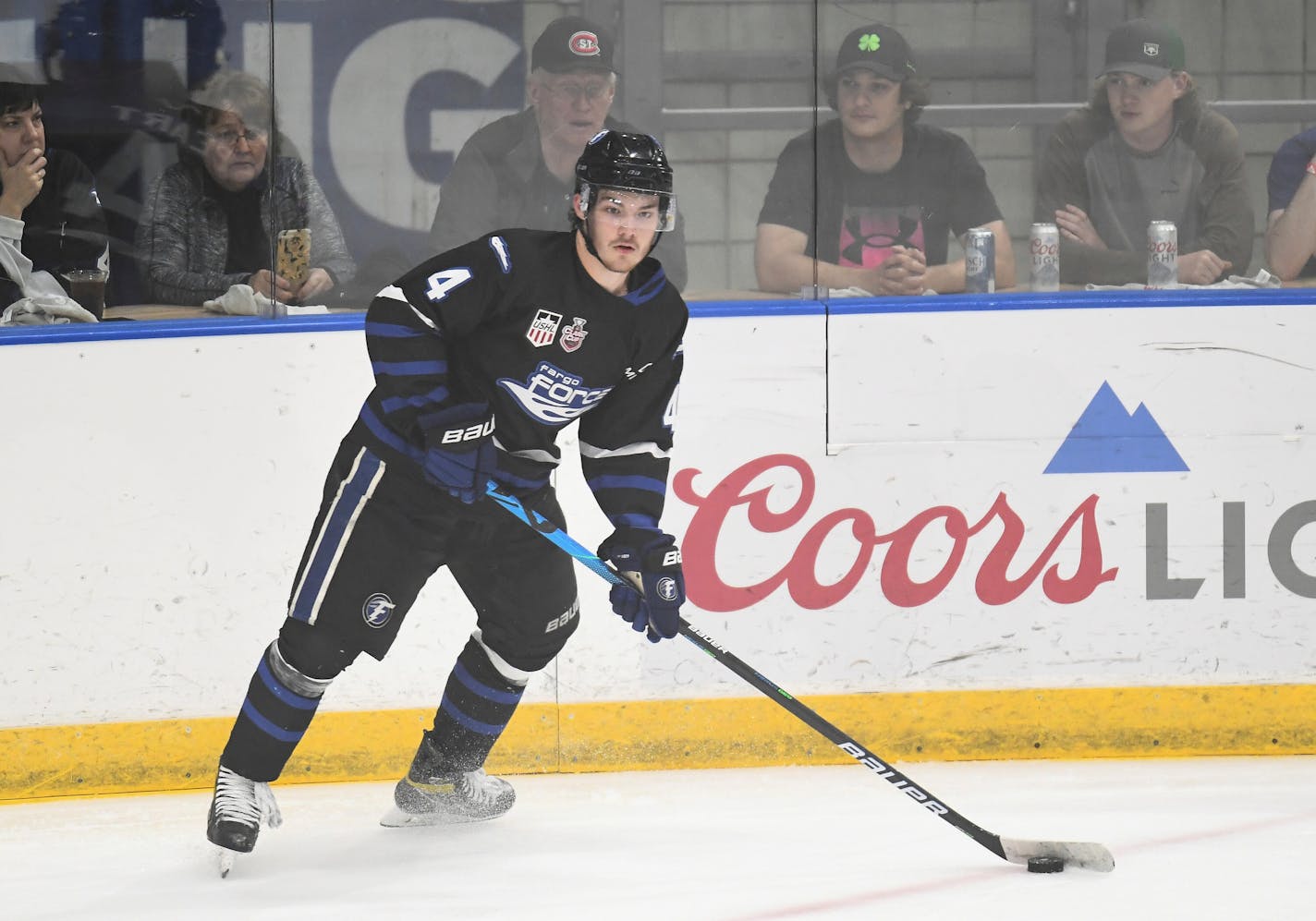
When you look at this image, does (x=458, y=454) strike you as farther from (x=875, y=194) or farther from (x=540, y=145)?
(x=875, y=194)

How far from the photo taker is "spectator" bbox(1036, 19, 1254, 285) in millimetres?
3824

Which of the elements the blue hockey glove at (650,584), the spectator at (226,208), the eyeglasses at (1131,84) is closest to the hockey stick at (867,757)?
the blue hockey glove at (650,584)

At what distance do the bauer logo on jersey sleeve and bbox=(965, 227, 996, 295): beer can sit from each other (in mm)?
1198

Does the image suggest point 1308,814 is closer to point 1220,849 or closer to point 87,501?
point 1220,849

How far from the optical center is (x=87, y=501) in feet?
11.6

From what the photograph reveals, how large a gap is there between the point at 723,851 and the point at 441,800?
577 millimetres

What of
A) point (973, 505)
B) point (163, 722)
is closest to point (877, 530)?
point (973, 505)

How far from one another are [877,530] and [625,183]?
3.91ft

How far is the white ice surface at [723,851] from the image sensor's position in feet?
9.48

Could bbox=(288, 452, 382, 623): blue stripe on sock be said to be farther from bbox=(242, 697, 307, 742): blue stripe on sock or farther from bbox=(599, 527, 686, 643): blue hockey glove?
bbox=(599, 527, 686, 643): blue hockey glove

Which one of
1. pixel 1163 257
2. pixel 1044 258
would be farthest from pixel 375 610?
pixel 1163 257

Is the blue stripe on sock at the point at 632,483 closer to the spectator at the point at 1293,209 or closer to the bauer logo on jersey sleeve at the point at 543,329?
the bauer logo on jersey sleeve at the point at 543,329

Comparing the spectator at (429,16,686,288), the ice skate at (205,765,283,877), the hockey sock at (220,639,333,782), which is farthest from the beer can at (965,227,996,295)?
the ice skate at (205,765,283,877)

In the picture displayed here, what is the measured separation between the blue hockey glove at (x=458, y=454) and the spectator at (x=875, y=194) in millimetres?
1060
